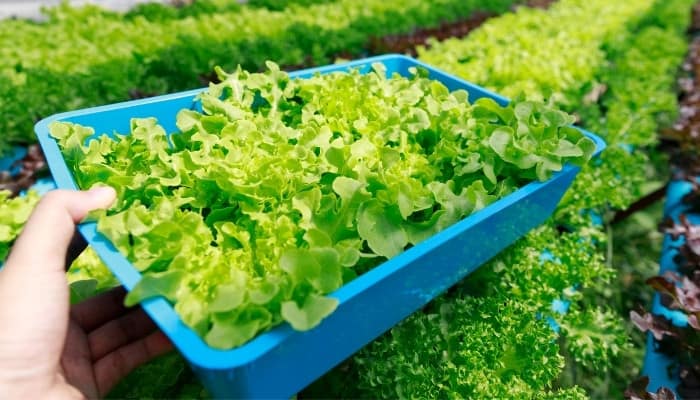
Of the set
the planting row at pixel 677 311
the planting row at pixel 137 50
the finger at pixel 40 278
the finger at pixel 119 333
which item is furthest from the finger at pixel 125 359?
the planting row at pixel 137 50

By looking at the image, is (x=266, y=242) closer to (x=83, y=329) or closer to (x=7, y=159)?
(x=83, y=329)

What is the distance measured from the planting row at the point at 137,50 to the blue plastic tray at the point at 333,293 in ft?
4.81

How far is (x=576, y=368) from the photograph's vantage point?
6.68 feet

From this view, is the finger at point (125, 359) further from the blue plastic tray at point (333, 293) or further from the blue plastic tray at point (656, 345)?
the blue plastic tray at point (656, 345)

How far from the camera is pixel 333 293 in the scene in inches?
35.2

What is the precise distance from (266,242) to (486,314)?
0.70 meters

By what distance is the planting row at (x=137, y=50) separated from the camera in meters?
2.57

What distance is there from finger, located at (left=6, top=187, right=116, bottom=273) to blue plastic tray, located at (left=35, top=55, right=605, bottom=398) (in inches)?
1.7

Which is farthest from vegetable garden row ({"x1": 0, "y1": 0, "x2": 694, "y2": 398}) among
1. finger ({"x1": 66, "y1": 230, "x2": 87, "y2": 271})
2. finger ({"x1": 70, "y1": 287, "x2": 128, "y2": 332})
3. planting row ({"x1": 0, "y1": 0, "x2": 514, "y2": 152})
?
finger ({"x1": 66, "y1": 230, "x2": 87, "y2": 271})

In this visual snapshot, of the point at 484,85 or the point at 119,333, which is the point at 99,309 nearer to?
the point at 119,333

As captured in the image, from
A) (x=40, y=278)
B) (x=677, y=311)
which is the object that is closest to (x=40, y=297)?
(x=40, y=278)

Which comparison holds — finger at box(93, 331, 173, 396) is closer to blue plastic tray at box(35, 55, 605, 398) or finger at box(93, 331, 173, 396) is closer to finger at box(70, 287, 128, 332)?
finger at box(70, 287, 128, 332)

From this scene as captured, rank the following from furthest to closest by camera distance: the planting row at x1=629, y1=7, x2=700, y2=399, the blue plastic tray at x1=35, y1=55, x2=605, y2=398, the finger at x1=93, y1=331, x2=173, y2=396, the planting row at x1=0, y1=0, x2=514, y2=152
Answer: the planting row at x1=0, y1=0, x2=514, y2=152 < the planting row at x1=629, y1=7, x2=700, y2=399 < the finger at x1=93, y1=331, x2=173, y2=396 < the blue plastic tray at x1=35, y1=55, x2=605, y2=398

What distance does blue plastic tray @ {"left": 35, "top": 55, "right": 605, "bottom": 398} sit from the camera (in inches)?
31.4
